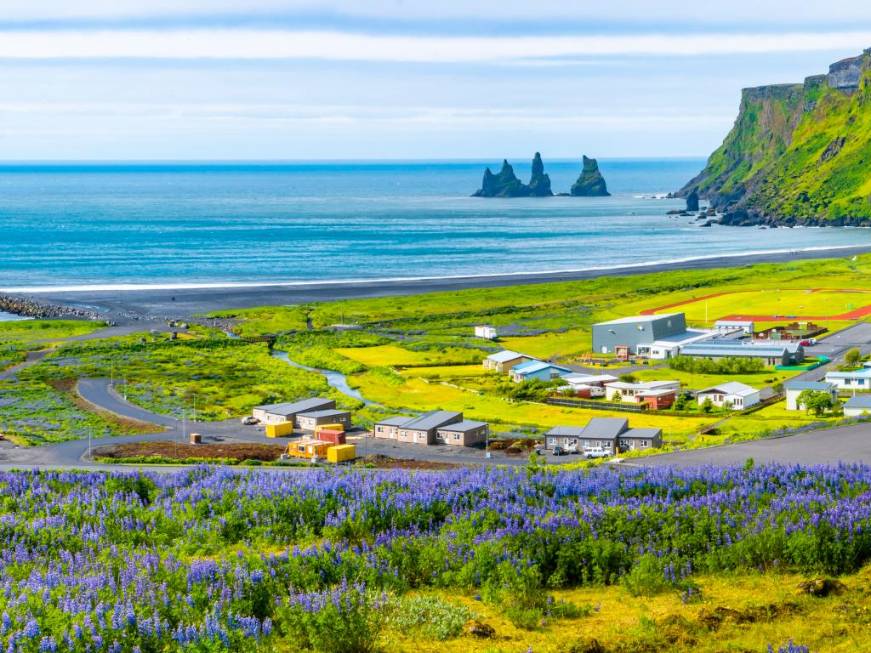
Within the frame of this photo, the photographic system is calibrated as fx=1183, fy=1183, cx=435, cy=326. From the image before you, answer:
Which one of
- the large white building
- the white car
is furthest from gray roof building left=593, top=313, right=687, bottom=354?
the white car

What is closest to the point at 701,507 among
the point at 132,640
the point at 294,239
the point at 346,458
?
the point at 132,640

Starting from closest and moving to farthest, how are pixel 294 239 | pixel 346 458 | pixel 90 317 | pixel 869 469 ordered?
1. pixel 869 469
2. pixel 346 458
3. pixel 90 317
4. pixel 294 239

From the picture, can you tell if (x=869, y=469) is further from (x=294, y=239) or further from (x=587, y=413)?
(x=294, y=239)

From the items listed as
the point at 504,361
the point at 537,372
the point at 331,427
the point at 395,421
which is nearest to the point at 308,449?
the point at 331,427

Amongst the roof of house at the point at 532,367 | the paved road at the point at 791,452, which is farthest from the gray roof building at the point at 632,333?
the paved road at the point at 791,452

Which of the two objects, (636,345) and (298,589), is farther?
(636,345)

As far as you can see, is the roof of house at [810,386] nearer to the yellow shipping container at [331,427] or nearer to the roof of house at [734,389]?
the roof of house at [734,389]

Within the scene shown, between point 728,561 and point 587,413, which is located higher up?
point 728,561
